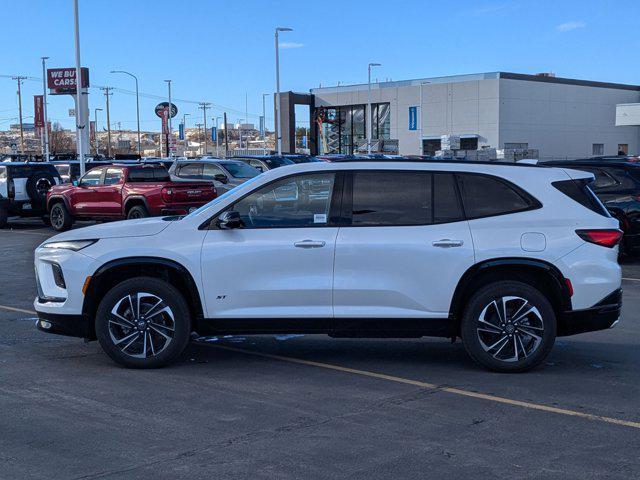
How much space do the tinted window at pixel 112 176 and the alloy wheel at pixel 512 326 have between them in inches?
640

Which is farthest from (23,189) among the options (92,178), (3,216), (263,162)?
(263,162)

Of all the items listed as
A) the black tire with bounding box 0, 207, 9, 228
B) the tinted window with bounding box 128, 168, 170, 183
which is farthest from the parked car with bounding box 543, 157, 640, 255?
the black tire with bounding box 0, 207, 9, 228

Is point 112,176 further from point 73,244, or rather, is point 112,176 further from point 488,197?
point 488,197

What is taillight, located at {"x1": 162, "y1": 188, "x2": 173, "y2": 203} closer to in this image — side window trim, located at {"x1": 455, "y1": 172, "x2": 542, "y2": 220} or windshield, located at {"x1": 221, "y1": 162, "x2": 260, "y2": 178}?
windshield, located at {"x1": 221, "y1": 162, "x2": 260, "y2": 178}

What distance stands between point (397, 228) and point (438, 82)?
227 feet

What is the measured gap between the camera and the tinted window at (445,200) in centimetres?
714

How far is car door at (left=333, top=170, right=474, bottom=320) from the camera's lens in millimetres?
6996

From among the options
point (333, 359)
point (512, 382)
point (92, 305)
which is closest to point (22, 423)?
point (92, 305)

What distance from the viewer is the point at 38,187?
24.1 m

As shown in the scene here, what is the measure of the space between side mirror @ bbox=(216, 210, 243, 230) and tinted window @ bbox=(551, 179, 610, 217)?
283 centimetres

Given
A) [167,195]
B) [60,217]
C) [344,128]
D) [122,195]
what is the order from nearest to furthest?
[167,195] → [122,195] → [60,217] → [344,128]

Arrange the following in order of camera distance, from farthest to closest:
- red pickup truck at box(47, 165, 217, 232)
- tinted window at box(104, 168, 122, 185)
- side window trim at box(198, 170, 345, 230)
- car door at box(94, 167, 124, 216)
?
tinted window at box(104, 168, 122, 185), car door at box(94, 167, 124, 216), red pickup truck at box(47, 165, 217, 232), side window trim at box(198, 170, 345, 230)

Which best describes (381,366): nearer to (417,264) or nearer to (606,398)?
(417,264)

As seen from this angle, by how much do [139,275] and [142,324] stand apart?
450 millimetres
